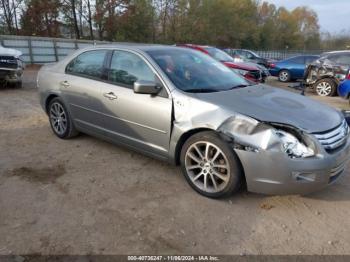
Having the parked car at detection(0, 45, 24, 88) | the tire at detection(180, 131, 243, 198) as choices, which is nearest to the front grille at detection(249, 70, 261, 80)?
the parked car at detection(0, 45, 24, 88)

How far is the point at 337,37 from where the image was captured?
50.2 metres

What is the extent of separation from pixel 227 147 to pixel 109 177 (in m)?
1.59

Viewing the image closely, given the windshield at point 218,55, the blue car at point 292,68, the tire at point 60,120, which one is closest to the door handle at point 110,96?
the tire at point 60,120

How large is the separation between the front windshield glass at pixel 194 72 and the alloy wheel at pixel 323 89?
782cm

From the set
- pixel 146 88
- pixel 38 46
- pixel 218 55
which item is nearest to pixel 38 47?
pixel 38 46

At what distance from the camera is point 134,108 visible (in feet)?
13.7

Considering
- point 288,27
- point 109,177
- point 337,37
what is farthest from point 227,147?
point 288,27

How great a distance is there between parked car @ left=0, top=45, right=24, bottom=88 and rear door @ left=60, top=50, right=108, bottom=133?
5680 mm

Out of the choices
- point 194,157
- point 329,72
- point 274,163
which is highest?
point 329,72

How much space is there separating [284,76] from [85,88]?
1318cm

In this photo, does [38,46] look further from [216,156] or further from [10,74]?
[216,156]

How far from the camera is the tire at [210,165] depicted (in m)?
3.43

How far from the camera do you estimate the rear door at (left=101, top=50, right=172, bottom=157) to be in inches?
155

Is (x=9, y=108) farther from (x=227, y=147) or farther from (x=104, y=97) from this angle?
(x=227, y=147)
